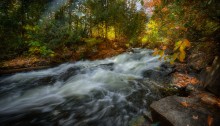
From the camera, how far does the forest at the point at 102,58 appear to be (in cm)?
395

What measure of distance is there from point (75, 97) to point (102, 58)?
20.9 feet

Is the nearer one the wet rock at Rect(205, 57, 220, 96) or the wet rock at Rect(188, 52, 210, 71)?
the wet rock at Rect(205, 57, 220, 96)

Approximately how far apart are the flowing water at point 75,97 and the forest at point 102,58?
0.03 metres

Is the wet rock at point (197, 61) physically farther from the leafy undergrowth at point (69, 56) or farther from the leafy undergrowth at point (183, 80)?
the leafy undergrowth at point (69, 56)

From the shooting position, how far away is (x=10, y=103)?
18.0ft

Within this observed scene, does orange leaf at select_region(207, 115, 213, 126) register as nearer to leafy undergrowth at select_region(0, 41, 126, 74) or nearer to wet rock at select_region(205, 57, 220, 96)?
wet rock at select_region(205, 57, 220, 96)

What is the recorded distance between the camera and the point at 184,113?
3.32 meters

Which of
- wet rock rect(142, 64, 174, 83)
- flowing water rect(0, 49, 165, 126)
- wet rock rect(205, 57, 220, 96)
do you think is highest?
wet rock rect(205, 57, 220, 96)

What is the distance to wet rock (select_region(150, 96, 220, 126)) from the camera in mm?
3051

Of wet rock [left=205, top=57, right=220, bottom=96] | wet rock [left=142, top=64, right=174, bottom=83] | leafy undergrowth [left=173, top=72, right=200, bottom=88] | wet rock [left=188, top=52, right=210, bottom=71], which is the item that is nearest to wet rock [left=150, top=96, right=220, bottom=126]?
wet rock [left=205, top=57, right=220, bottom=96]

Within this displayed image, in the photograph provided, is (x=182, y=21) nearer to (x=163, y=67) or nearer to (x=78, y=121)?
(x=78, y=121)

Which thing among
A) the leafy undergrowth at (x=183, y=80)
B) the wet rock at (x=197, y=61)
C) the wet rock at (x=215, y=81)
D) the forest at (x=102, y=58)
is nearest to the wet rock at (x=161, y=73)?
the forest at (x=102, y=58)

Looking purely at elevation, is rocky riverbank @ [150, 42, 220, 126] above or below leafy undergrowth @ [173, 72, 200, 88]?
above

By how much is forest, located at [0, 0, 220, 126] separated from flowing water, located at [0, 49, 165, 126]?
0.03 metres
